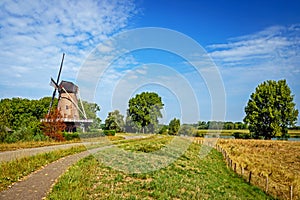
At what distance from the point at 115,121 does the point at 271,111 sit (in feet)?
127

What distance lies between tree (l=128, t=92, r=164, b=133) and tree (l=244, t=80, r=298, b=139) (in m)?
24.5

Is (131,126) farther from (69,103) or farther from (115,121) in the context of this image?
(69,103)

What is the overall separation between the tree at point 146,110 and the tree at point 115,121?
3237 millimetres

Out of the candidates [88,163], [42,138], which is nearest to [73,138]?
[42,138]

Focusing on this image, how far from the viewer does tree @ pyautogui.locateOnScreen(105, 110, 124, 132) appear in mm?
71556

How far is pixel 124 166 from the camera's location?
1498cm

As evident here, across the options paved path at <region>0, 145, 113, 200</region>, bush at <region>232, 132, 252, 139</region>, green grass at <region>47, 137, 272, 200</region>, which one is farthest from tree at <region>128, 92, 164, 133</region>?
paved path at <region>0, 145, 113, 200</region>

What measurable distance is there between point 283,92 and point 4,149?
58858mm

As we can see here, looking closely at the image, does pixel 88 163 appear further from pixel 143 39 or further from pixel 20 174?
pixel 143 39

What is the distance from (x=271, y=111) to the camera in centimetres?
5828

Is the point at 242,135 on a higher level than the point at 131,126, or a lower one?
lower

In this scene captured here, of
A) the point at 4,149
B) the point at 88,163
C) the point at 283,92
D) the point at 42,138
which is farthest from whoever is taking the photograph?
the point at 283,92

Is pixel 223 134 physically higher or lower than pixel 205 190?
higher

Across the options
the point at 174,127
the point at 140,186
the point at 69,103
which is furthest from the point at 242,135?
Answer: the point at 140,186
